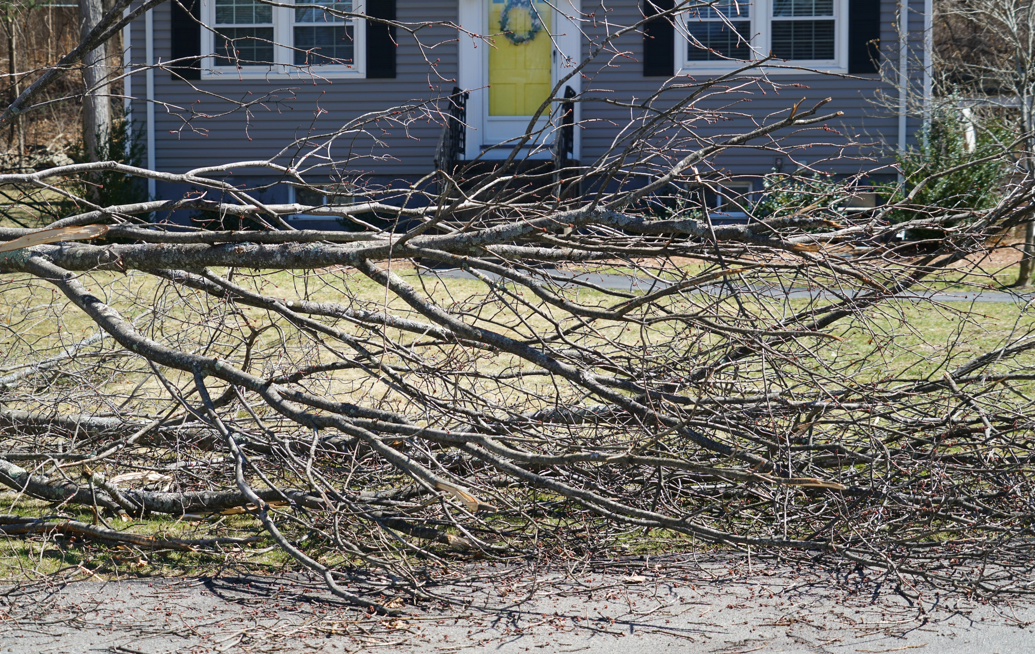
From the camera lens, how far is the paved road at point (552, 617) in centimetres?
334

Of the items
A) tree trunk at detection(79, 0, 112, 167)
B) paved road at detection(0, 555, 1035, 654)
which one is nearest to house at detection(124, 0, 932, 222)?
tree trunk at detection(79, 0, 112, 167)

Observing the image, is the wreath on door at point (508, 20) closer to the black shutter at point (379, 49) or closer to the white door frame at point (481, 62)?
the white door frame at point (481, 62)

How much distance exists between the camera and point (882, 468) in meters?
4.46

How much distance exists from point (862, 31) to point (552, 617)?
39.3ft

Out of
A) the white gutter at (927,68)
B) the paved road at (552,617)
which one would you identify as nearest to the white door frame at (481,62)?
the white gutter at (927,68)

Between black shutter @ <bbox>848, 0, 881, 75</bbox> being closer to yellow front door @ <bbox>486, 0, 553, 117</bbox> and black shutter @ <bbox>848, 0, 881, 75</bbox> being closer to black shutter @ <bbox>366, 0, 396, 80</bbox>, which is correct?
yellow front door @ <bbox>486, 0, 553, 117</bbox>

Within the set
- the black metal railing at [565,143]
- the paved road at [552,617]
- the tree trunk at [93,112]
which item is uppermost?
the tree trunk at [93,112]

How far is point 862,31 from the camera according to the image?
1323 cm

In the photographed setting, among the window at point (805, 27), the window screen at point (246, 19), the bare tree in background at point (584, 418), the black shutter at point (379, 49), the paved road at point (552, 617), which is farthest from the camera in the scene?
the window screen at point (246, 19)

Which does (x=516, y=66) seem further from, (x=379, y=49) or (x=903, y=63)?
(x=903, y=63)

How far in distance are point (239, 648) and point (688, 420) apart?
73.6 inches

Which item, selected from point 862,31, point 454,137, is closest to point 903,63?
point 862,31

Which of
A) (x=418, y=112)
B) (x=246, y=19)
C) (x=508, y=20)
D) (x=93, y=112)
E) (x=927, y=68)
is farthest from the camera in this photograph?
(x=93, y=112)

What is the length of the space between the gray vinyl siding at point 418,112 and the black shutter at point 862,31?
19 cm
